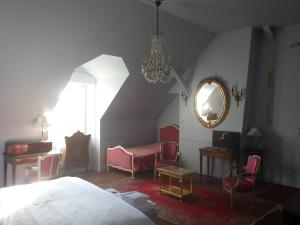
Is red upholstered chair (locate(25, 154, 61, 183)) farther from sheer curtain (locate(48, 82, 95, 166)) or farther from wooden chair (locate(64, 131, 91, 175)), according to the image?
sheer curtain (locate(48, 82, 95, 166))

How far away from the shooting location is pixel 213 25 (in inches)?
197

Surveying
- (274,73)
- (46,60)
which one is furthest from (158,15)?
(274,73)

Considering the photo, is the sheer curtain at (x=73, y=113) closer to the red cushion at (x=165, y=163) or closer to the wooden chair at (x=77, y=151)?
the wooden chair at (x=77, y=151)

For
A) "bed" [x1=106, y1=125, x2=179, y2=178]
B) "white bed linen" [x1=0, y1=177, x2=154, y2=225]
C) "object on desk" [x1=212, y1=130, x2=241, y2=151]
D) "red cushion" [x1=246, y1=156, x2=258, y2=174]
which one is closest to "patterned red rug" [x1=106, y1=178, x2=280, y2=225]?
"red cushion" [x1=246, y1=156, x2=258, y2=174]

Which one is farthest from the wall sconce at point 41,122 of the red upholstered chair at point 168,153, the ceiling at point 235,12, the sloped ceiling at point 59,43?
the ceiling at point 235,12

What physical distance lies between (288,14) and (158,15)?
2.13m

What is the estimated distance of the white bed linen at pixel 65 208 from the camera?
2.14 metres

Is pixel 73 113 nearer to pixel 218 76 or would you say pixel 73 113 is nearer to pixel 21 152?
pixel 21 152

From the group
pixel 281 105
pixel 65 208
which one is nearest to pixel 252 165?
pixel 281 105

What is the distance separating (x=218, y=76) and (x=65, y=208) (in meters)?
4.44

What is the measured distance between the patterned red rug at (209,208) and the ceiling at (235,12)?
3.08 metres

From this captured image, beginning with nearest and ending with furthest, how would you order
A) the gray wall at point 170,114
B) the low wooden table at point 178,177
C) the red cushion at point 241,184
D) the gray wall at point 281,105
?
the red cushion at point 241,184 < the low wooden table at point 178,177 < the gray wall at point 281,105 < the gray wall at point 170,114

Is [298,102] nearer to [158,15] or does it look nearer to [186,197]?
[186,197]

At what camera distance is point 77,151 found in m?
5.79
